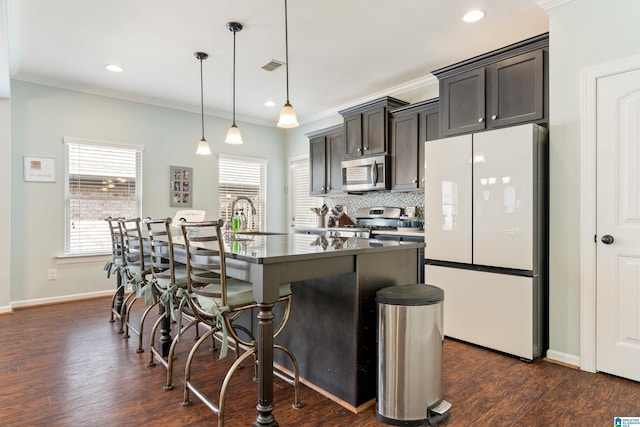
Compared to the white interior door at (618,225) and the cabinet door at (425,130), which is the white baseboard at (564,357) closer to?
the white interior door at (618,225)

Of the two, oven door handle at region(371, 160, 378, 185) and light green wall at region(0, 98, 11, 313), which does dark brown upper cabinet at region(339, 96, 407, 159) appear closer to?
oven door handle at region(371, 160, 378, 185)

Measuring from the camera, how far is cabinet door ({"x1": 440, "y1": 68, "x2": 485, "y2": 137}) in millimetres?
3223

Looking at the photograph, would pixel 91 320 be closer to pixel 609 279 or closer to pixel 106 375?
pixel 106 375

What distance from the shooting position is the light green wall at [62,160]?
4.23 meters

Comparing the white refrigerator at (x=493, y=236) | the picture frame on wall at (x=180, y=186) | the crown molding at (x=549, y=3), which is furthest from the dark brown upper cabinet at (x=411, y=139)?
the picture frame on wall at (x=180, y=186)

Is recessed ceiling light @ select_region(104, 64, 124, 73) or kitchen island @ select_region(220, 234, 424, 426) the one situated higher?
recessed ceiling light @ select_region(104, 64, 124, 73)

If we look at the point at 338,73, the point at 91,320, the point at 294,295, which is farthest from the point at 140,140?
the point at 294,295

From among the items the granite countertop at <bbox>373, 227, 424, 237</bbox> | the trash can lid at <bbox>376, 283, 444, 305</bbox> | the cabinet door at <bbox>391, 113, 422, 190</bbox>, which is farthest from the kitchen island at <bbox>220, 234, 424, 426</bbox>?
the cabinet door at <bbox>391, 113, 422, 190</bbox>

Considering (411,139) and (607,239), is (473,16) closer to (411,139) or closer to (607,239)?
(411,139)

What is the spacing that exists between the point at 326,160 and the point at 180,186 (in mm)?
2159

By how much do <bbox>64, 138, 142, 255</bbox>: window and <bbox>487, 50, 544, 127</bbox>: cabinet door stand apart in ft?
14.3

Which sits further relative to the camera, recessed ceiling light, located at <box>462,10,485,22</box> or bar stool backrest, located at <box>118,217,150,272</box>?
bar stool backrest, located at <box>118,217,150,272</box>

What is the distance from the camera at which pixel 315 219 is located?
6031 mm

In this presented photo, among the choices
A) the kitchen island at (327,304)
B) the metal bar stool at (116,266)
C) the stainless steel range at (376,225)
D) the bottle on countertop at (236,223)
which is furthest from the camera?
the stainless steel range at (376,225)
